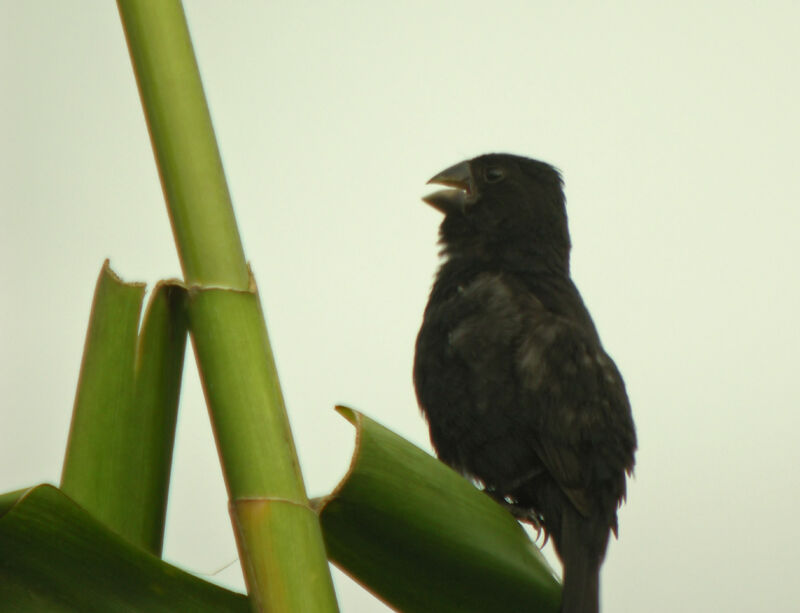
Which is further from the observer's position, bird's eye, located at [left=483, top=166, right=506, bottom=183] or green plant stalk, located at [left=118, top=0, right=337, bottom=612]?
bird's eye, located at [left=483, top=166, right=506, bottom=183]

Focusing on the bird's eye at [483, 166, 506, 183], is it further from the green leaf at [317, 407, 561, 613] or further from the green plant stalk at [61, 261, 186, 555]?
the green plant stalk at [61, 261, 186, 555]

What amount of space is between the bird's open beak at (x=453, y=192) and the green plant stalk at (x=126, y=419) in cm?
193

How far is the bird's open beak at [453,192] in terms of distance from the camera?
3.02m

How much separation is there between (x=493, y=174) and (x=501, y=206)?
153 mm

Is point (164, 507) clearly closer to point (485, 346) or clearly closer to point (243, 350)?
point (243, 350)

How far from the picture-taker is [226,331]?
2.99 feet

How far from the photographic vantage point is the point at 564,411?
7.60 feet

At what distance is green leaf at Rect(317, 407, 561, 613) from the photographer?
1070 millimetres

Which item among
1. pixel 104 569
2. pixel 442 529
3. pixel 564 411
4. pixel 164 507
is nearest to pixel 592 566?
pixel 564 411

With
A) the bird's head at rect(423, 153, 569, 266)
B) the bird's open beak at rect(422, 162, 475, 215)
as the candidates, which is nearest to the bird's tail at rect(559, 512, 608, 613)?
the bird's head at rect(423, 153, 569, 266)

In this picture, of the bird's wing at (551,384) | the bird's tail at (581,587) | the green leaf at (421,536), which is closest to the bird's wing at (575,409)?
the bird's wing at (551,384)

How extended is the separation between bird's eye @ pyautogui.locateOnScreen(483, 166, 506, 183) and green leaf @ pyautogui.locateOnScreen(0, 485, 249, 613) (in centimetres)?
223

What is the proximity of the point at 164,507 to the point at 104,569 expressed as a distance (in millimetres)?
154

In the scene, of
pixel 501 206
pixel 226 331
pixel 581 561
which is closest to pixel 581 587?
pixel 581 561
